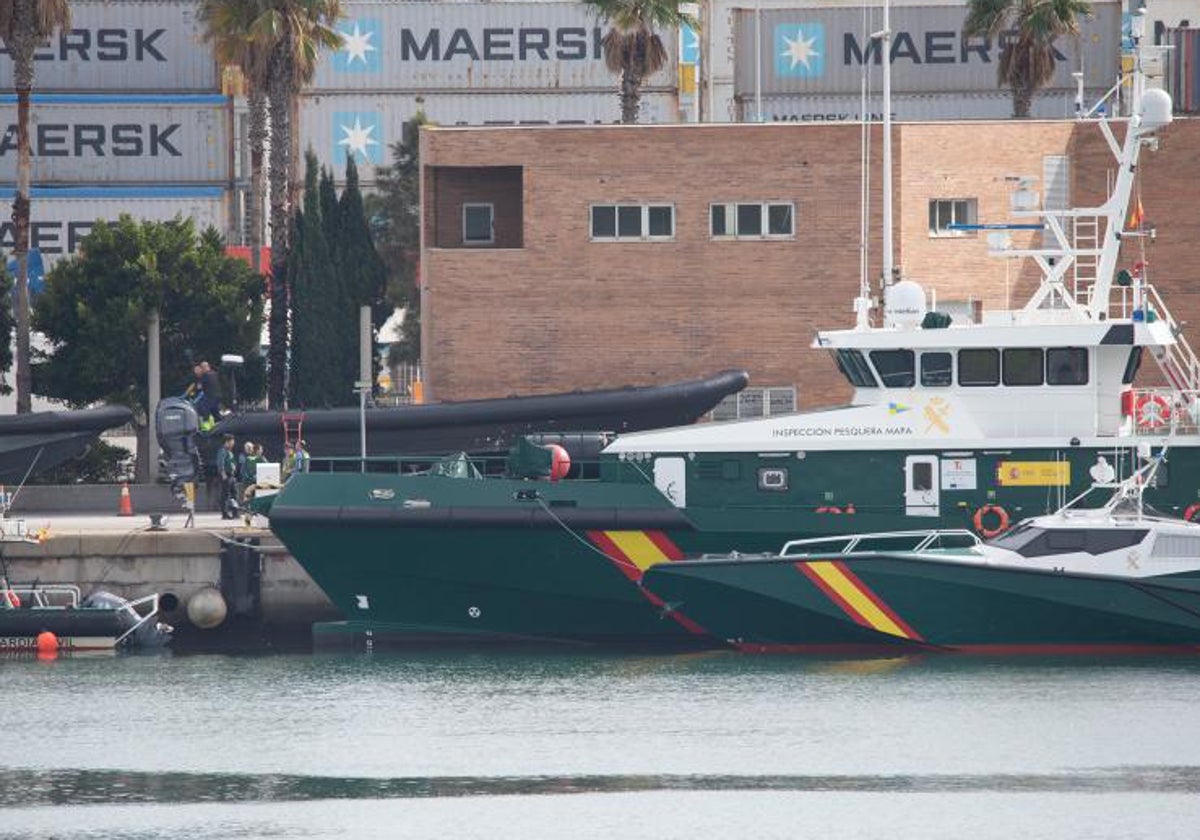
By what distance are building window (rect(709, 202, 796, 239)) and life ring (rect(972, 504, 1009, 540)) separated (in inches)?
478

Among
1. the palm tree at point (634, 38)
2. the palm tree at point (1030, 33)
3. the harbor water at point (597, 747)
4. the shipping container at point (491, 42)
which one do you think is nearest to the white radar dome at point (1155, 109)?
the harbor water at point (597, 747)

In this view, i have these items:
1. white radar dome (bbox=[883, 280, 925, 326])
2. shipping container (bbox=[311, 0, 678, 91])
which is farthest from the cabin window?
shipping container (bbox=[311, 0, 678, 91])

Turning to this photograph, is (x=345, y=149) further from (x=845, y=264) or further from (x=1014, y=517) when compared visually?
(x=1014, y=517)

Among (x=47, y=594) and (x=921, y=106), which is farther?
(x=921, y=106)

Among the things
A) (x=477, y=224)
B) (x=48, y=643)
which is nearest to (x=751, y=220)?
(x=477, y=224)

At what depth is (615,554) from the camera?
1203 inches

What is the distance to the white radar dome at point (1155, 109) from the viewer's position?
30.3 metres

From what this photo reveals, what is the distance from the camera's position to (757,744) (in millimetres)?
25828

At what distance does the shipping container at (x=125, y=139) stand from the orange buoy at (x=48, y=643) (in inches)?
1531

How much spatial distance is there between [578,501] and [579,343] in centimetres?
1157

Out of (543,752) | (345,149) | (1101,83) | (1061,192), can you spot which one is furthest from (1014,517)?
(345,149)

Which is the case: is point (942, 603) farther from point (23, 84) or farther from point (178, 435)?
point (23, 84)

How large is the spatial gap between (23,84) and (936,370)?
20702 mm

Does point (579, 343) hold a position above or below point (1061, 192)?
below
